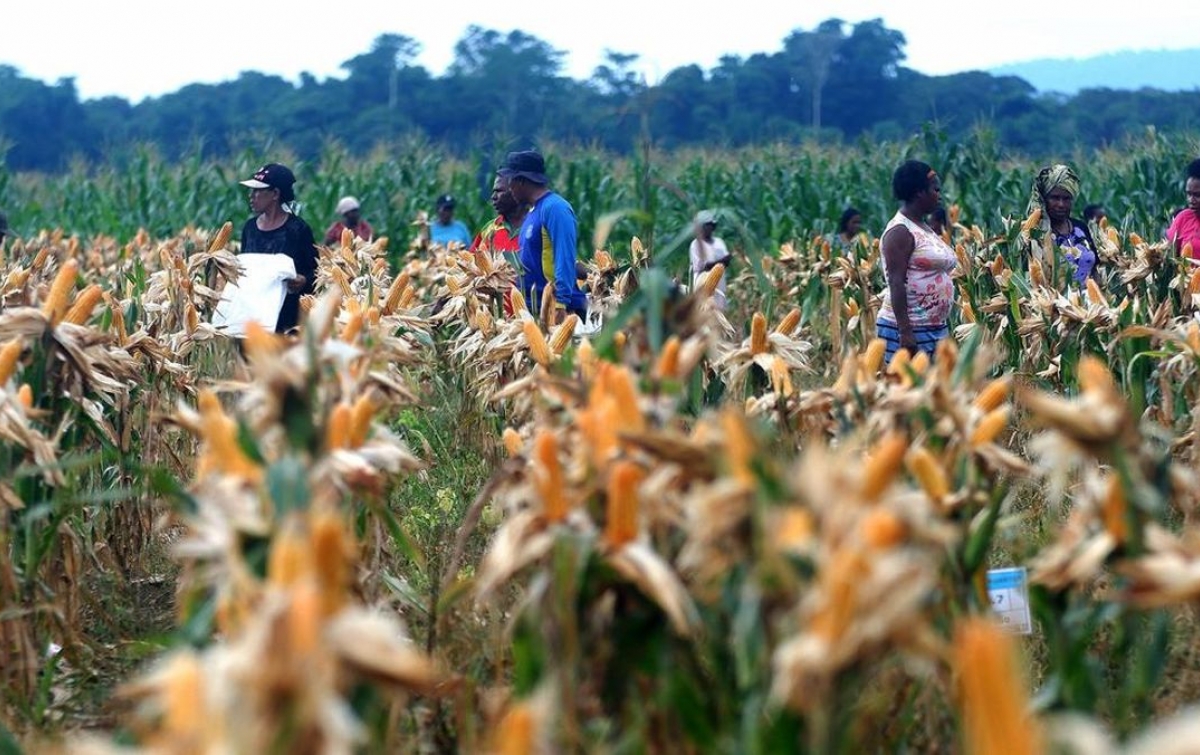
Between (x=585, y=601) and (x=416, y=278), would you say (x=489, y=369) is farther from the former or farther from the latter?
(x=416, y=278)

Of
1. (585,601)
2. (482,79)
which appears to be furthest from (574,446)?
(482,79)

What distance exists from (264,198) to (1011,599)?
5.78 metres

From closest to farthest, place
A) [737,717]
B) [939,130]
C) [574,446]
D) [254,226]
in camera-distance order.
Answer: [737,717], [574,446], [254,226], [939,130]

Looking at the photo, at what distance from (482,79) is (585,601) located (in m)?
65.8

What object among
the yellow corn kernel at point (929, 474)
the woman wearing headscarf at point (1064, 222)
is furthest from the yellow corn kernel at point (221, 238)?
the yellow corn kernel at point (929, 474)

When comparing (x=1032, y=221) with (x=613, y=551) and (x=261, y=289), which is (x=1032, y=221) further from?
(x=613, y=551)

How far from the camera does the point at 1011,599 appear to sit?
12.6 feet

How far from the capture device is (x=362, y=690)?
2.39 metres

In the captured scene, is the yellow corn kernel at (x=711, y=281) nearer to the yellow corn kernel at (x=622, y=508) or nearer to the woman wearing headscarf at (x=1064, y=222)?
the yellow corn kernel at (x=622, y=508)

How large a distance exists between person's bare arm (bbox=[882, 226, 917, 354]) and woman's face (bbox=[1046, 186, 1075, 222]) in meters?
2.23

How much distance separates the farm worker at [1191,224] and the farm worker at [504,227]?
10.9 ft

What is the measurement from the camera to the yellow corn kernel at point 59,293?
178 inches

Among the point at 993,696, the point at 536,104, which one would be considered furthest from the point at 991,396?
the point at 536,104

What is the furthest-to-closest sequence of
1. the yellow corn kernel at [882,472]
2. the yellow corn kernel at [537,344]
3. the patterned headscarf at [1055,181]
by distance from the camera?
the patterned headscarf at [1055,181] → the yellow corn kernel at [537,344] → the yellow corn kernel at [882,472]
